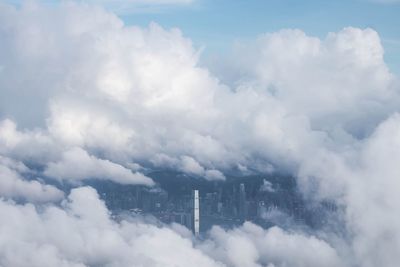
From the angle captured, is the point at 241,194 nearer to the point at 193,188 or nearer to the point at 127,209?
the point at 193,188

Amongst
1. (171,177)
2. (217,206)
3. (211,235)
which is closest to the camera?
(211,235)

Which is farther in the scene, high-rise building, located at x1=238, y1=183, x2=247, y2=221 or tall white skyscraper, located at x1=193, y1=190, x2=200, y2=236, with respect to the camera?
high-rise building, located at x1=238, y1=183, x2=247, y2=221

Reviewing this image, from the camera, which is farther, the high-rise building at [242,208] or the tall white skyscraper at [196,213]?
the high-rise building at [242,208]

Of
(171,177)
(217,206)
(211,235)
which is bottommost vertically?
(211,235)

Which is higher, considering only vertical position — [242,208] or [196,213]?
[242,208]

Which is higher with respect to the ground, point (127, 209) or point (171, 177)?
point (171, 177)

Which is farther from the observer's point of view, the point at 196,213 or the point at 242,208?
the point at 242,208

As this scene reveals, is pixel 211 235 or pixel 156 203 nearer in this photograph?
pixel 211 235

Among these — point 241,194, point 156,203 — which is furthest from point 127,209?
point 241,194

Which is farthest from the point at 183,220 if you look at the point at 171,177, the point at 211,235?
the point at 171,177

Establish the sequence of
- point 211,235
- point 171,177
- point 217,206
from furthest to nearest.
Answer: point 171,177, point 217,206, point 211,235
